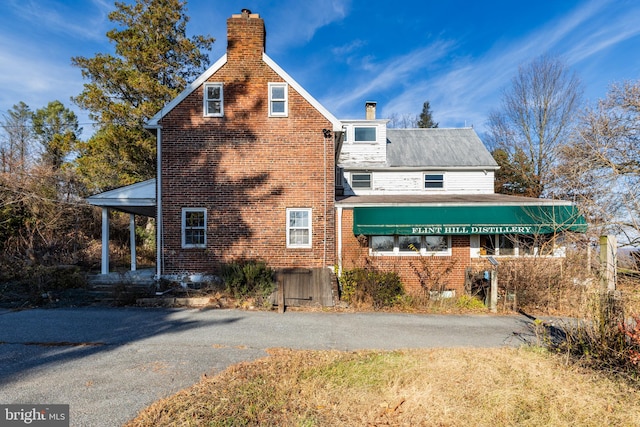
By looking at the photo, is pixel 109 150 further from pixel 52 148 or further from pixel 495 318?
pixel 495 318

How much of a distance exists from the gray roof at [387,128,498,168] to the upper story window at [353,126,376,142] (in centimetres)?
176

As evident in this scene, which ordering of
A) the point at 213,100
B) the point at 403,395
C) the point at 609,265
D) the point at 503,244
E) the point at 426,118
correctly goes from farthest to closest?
the point at 426,118 → the point at 503,244 → the point at 213,100 → the point at 609,265 → the point at 403,395

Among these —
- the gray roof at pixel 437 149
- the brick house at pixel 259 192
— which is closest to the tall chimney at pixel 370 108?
the gray roof at pixel 437 149

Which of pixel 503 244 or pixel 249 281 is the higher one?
pixel 503 244

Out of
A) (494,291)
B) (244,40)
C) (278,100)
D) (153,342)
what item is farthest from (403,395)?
(244,40)

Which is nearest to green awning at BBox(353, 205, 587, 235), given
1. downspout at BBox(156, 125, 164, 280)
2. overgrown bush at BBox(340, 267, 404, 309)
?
overgrown bush at BBox(340, 267, 404, 309)

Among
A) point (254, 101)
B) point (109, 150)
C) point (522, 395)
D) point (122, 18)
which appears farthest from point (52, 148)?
point (522, 395)

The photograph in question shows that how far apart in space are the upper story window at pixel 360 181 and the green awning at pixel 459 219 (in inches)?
301

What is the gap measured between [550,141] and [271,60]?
81.1 ft

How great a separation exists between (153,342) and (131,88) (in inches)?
797

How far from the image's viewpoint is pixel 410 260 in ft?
44.1

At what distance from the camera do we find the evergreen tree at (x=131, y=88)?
21.2 metres

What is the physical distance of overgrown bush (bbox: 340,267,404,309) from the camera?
428 inches

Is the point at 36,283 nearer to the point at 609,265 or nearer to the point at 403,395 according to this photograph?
the point at 403,395
